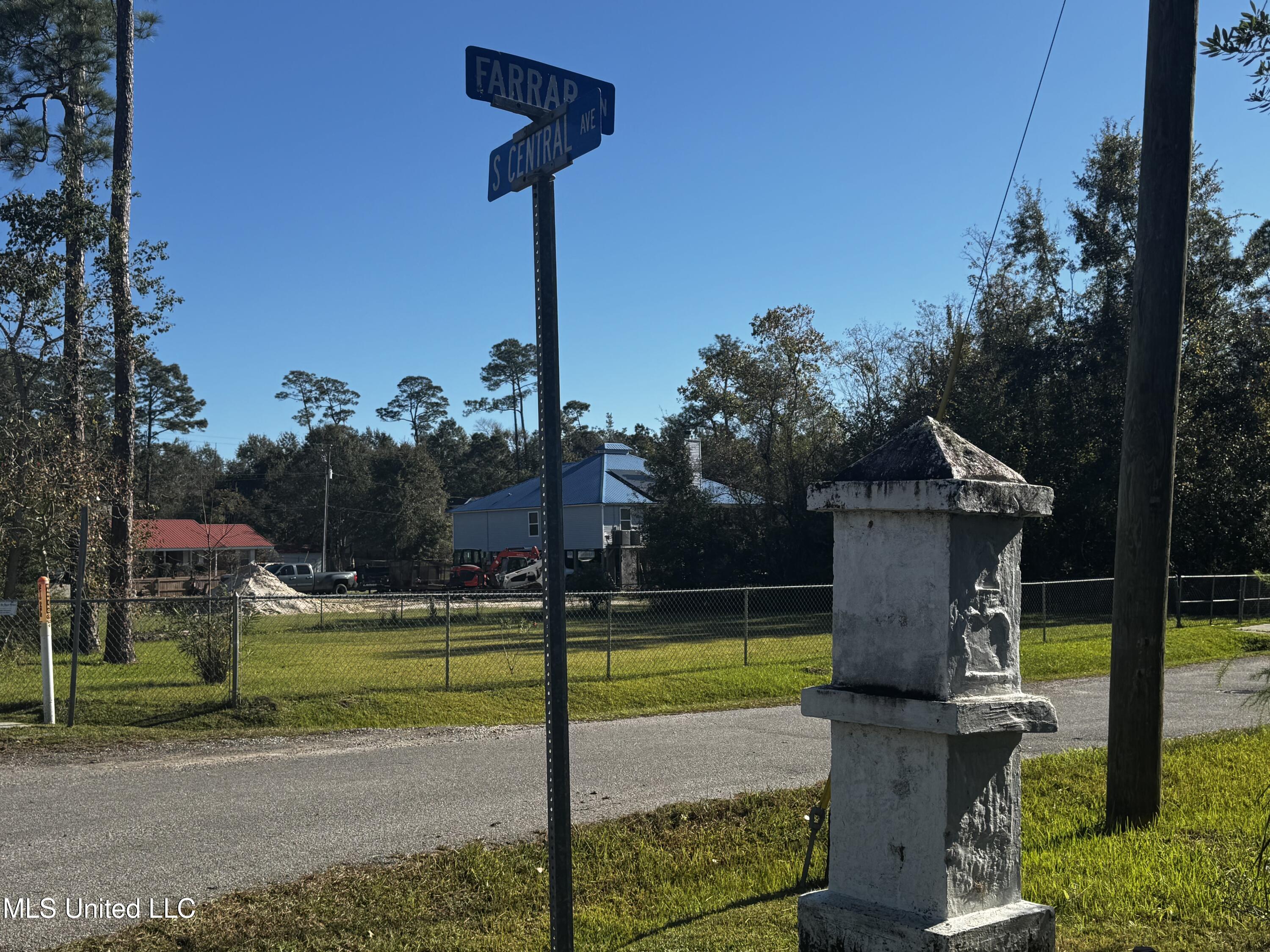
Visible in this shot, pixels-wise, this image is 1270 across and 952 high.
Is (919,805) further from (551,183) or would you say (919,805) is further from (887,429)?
(887,429)

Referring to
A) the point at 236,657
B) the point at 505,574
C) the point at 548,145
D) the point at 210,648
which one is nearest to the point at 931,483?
the point at 548,145

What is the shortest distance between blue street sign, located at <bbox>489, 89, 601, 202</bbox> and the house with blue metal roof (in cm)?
3855

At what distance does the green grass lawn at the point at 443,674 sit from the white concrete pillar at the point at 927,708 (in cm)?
990

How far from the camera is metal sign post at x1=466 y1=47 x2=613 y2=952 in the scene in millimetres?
3580

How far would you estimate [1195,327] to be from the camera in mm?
28609

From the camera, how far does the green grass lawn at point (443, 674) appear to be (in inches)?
485

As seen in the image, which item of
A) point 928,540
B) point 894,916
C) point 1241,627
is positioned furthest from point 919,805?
point 1241,627

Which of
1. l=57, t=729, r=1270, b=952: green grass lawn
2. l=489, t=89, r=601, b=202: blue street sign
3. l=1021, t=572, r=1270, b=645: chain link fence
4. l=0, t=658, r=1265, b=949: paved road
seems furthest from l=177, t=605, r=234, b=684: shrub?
l=1021, t=572, r=1270, b=645: chain link fence

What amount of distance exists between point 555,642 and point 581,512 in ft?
166

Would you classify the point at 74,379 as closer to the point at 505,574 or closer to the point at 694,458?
the point at 694,458

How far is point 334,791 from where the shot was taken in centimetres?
870

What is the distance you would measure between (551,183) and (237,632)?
1010 cm

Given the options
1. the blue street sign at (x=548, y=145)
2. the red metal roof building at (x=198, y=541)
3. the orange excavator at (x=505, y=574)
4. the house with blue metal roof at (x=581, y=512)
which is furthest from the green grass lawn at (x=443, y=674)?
the red metal roof building at (x=198, y=541)

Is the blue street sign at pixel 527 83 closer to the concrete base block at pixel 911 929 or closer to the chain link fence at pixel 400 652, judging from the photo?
the concrete base block at pixel 911 929
